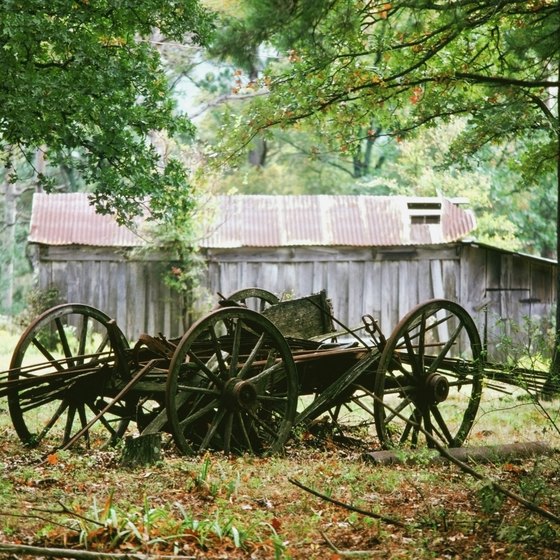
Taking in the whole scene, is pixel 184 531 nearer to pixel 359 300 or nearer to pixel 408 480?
pixel 408 480

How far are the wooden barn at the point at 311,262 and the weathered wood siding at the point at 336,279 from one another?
0.02 meters

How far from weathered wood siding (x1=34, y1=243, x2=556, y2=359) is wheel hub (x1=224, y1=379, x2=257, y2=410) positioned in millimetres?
11358

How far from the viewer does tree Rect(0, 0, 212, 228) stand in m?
8.04

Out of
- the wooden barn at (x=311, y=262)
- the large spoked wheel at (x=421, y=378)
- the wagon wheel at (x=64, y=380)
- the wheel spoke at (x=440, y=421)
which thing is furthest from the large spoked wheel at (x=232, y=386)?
the wooden barn at (x=311, y=262)

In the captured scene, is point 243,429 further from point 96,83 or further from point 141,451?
point 96,83

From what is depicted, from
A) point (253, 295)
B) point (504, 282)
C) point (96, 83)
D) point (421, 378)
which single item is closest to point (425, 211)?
point (504, 282)

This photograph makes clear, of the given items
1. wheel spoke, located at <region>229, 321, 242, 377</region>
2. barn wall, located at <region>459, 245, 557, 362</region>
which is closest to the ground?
wheel spoke, located at <region>229, 321, 242, 377</region>

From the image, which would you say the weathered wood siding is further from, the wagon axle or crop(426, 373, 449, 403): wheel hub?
the wagon axle

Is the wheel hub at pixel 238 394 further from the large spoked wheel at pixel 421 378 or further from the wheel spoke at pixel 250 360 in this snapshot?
the large spoked wheel at pixel 421 378

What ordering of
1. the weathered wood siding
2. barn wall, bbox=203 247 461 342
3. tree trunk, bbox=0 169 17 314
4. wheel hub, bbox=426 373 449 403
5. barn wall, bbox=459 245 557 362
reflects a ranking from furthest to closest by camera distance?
1. tree trunk, bbox=0 169 17 314
2. barn wall, bbox=459 245 557 362
3. barn wall, bbox=203 247 461 342
4. the weathered wood siding
5. wheel hub, bbox=426 373 449 403

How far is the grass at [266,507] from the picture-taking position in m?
4.17

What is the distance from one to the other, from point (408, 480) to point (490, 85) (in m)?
5.88

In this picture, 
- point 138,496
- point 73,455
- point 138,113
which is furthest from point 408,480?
point 138,113

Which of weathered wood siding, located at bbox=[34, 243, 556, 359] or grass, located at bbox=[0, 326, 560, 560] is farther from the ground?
weathered wood siding, located at bbox=[34, 243, 556, 359]
